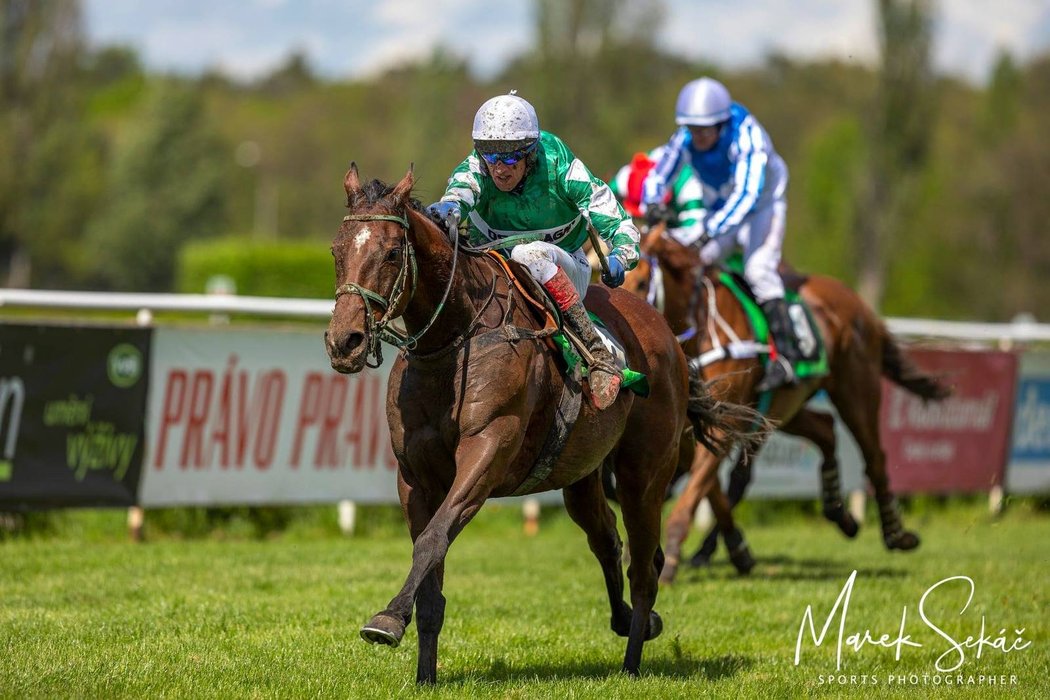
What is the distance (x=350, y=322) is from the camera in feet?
15.6

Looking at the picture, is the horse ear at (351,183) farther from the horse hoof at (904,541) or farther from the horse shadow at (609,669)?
the horse hoof at (904,541)

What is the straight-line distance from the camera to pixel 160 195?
58.5 m

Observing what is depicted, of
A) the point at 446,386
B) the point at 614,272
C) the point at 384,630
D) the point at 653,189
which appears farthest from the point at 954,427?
the point at 384,630

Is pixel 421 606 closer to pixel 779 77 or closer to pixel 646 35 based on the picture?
pixel 646 35

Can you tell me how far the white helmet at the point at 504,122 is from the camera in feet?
18.3

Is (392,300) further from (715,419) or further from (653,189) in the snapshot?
(653,189)

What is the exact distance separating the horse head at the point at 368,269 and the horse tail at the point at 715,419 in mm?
2234

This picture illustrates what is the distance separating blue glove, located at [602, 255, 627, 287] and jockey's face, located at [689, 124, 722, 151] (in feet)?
10.9

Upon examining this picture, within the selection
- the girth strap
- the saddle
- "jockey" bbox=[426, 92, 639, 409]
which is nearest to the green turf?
the girth strap

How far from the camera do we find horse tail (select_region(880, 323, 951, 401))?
10719mm

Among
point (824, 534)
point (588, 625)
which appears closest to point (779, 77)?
point (824, 534)

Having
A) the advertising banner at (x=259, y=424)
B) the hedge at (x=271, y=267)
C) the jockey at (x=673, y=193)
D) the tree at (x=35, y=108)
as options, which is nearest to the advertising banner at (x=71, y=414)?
the advertising banner at (x=259, y=424)

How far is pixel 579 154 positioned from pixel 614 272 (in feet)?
99.6

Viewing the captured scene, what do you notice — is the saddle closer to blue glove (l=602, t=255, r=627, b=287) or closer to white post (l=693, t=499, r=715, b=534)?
blue glove (l=602, t=255, r=627, b=287)
